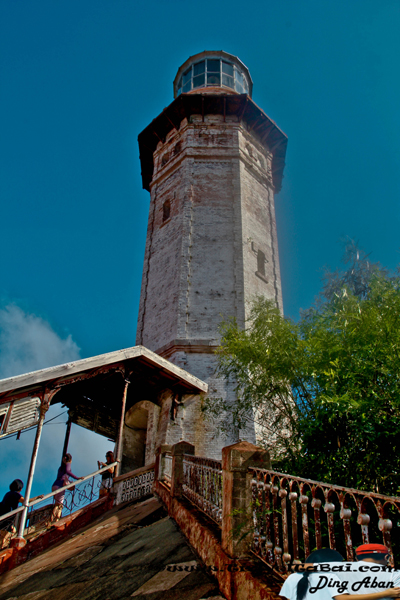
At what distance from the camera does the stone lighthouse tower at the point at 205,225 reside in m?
12.6

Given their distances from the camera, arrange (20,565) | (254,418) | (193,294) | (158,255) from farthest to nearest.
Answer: (158,255)
(193,294)
(254,418)
(20,565)

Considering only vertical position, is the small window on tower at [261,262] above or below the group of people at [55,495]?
above

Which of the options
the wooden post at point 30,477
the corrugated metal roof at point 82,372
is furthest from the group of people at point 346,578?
the wooden post at point 30,477

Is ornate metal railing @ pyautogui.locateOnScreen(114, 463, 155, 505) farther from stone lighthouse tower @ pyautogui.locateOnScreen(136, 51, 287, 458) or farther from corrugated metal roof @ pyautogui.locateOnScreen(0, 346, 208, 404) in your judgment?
corrugated metal roof @ pyautogui.locateOnScreen(0, 346, 208, 404)

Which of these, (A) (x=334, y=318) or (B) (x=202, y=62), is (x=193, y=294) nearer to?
(A) (x=334, y=318)

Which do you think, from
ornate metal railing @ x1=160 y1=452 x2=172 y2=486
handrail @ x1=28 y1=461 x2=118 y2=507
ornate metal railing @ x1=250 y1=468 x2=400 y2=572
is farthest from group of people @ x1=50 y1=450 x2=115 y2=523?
ornate metal railing @ x1=250 y1=468 x2=400 y2=572

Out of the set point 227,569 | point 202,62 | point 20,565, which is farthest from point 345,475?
point 202,62

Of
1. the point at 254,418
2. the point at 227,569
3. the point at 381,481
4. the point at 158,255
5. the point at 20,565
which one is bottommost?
the point at 20,565

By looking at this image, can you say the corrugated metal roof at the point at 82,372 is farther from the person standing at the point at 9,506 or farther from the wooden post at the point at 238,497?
the wooden post at the point at 238,497

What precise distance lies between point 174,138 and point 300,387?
559 inches

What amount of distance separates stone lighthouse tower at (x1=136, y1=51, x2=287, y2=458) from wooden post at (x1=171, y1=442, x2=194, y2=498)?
4092 mm

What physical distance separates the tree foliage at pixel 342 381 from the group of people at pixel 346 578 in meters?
3.65

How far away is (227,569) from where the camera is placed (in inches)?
134

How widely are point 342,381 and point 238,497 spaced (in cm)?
307
